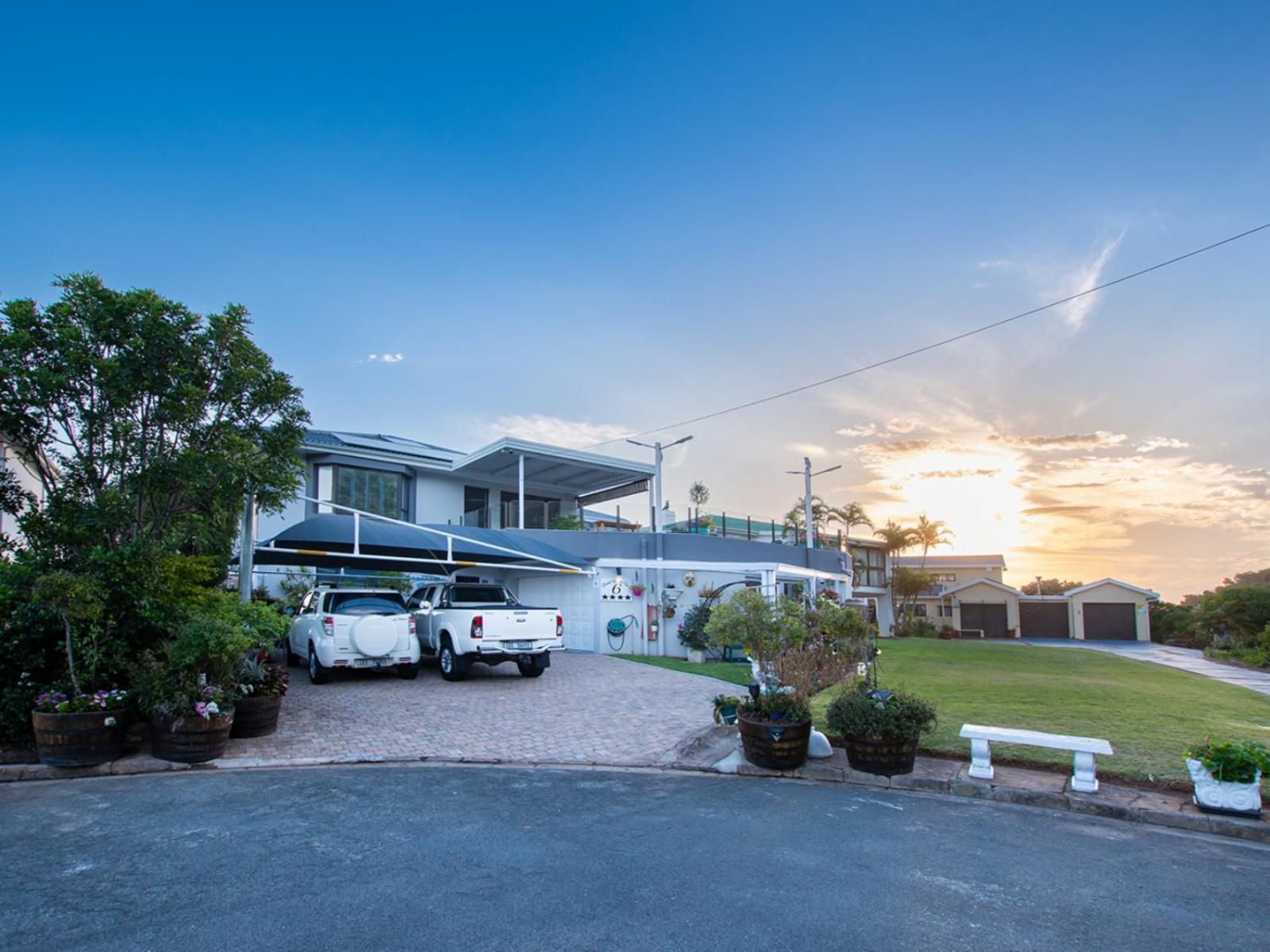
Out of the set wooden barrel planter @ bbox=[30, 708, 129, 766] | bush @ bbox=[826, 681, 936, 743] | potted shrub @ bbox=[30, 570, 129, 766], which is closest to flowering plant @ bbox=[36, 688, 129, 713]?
potted shrub @ bbox=[30, 570, 129, 766]

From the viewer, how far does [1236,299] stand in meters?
11.4

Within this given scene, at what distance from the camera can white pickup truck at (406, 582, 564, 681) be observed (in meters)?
14.0

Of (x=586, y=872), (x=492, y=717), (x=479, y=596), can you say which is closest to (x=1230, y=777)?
(x=586, y=872)

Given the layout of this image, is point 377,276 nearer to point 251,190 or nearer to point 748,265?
point 251,190

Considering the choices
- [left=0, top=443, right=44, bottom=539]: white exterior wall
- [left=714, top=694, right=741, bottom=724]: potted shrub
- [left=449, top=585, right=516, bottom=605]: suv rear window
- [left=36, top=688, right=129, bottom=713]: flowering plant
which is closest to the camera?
[left=36, top=688, right=129, bottom=713]: flowering plant

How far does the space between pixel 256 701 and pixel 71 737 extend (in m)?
1.93

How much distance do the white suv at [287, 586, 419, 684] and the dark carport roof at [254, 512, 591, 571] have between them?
3.81 ft

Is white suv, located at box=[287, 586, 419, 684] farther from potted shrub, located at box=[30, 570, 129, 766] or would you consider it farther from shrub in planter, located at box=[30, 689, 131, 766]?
shrub in planter, located at box=[30, 689, 131, 766]

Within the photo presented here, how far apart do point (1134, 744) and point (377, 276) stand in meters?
14.3

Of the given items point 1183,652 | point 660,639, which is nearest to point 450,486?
point 660,639

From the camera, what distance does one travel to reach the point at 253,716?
9.00 m

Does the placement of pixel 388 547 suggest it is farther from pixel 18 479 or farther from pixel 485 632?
pixel 18 479

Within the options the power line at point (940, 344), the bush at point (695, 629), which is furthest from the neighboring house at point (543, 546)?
the power line at point (940, 344)

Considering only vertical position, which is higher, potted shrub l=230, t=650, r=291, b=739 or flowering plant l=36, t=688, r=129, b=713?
flowering plant l=36, t=688, r=129, b=713
